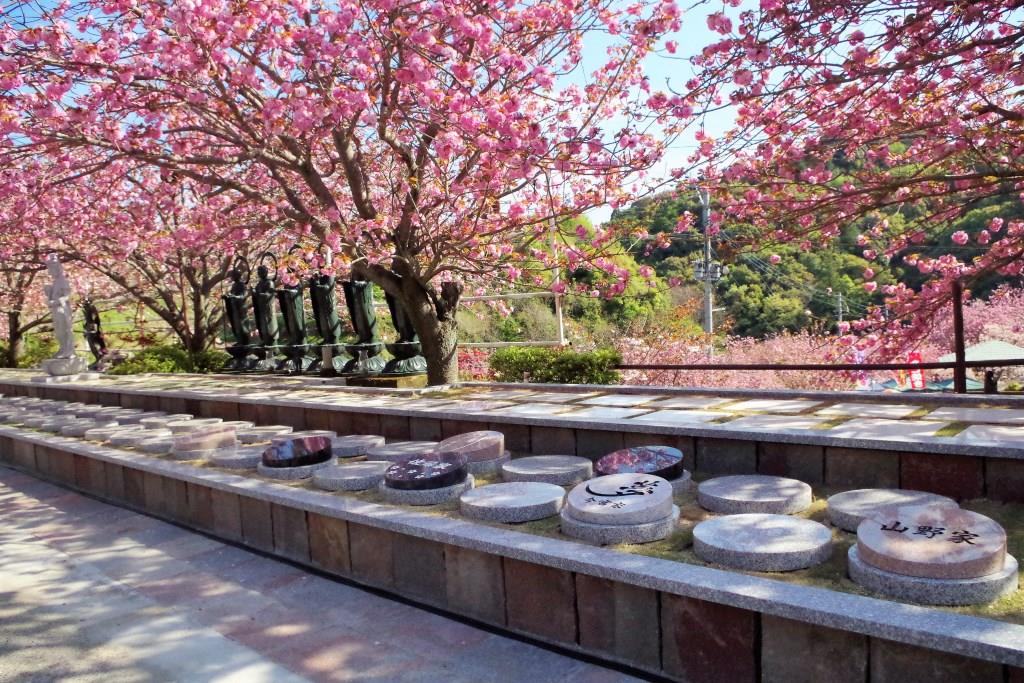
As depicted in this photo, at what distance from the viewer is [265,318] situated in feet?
34.2

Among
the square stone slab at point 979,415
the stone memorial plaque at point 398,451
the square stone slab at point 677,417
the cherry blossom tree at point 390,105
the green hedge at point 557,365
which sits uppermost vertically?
the cherry blossom tree at point 390,105

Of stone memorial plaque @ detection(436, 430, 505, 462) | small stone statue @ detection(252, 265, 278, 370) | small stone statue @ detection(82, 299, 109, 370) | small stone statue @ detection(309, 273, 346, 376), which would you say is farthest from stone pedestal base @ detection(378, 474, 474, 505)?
small stone statue @ detection(82, 299, 109, 370)

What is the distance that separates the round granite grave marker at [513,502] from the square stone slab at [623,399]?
1788 mm

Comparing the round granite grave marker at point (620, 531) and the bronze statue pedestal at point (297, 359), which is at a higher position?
the bronze statue pedestal at point (297, 359)

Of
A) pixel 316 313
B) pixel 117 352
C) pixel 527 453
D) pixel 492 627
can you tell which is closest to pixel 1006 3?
pixel 527 453

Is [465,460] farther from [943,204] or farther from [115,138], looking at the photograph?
[943,204]

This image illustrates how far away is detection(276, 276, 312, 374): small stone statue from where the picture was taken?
9.93 metres

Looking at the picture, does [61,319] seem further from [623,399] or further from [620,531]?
[620,531]

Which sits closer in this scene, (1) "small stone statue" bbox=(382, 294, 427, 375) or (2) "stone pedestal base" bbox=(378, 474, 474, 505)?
(2) "stone pedestal base" bbox=(378, 474, 474, 505)

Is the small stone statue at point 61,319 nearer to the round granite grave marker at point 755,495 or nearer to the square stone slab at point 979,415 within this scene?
the round granite grave marker at point 755,495

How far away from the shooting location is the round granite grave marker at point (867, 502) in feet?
10.2

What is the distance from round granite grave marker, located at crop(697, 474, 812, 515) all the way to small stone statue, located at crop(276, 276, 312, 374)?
7270mm

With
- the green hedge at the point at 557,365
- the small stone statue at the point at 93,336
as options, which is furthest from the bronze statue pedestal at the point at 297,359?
the small stone statue at the point at 93,336

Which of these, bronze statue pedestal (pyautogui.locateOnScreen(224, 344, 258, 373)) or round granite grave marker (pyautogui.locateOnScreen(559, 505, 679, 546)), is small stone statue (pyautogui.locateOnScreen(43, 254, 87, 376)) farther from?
round granite grave marker (pyautogui.locateOnScreen(559, 505, 679, 546))
